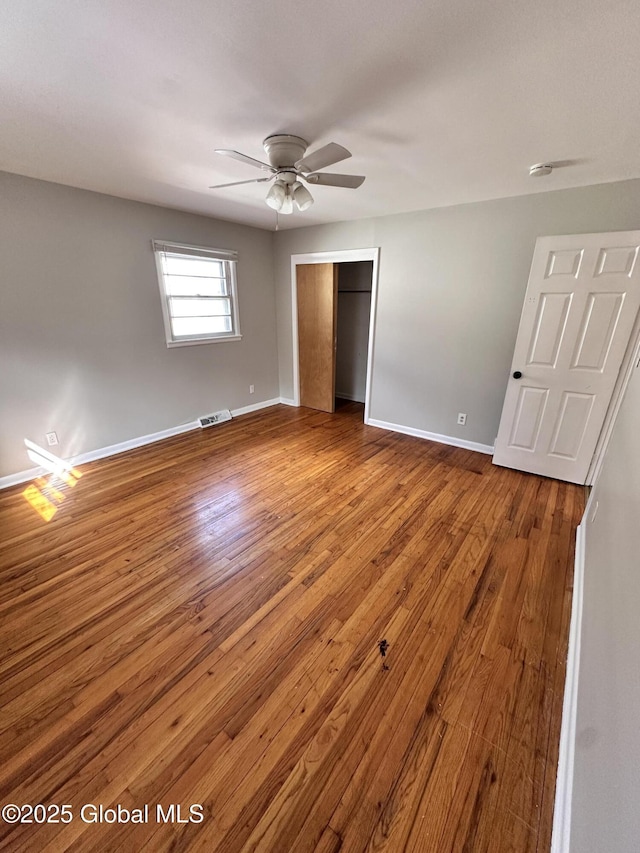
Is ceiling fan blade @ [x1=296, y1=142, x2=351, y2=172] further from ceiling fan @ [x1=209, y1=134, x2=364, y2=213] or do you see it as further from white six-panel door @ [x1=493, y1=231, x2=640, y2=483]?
white six-panel door @ [x1=493, y1=231, x2=640, y2=483]

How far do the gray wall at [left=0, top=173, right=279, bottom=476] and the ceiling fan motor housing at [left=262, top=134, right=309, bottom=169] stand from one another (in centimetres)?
196

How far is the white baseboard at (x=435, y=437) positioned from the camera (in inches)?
143

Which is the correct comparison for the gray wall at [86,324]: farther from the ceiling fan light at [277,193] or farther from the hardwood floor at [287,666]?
the ceiling fan light at [277,193]

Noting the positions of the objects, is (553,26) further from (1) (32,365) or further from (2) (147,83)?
(1) (32,365)

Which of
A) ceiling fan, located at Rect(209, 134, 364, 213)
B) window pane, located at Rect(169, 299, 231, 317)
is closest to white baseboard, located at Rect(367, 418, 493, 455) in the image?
window pane, located at Rect(169, 299, 231, 317)

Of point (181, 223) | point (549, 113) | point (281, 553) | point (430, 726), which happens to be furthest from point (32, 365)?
point (549, 113)

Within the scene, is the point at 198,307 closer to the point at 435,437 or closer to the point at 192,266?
the point at 192,266

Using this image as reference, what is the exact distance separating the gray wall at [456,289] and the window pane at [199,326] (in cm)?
146

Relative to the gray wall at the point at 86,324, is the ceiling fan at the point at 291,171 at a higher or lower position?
higher

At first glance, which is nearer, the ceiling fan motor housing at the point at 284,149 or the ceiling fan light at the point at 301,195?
the ceiling fan motor housing at the point at 284,149

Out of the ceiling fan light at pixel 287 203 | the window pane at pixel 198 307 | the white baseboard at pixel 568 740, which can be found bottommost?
the white baseboard at pixel 568 740

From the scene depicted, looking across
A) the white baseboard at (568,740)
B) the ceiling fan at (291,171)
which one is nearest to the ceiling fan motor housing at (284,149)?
the ceiling fan at (291,171)

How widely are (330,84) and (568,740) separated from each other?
2748 millimetres

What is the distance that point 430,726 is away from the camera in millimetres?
1294
